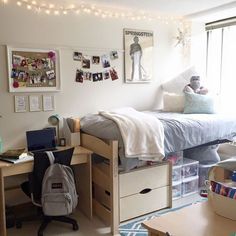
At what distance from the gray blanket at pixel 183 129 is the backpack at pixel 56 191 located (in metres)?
0.53

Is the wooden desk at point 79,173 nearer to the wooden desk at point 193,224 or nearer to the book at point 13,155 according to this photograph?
the book at point 13,155

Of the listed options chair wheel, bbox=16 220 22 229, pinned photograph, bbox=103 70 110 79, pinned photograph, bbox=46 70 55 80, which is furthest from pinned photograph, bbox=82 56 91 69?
chair wheel, bbox=16 220 22 229

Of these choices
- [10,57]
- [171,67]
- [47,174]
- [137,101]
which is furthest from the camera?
[171,67]

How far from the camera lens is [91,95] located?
3.43 metres

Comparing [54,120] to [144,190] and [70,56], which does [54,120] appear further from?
[144,190]

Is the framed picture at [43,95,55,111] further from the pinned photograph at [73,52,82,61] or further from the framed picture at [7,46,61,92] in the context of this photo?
the pinned photograph at [73,52,82,61]

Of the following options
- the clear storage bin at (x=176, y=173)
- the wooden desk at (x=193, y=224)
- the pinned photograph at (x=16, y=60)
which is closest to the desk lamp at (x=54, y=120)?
the pinned photograph at (x=16, y=60)

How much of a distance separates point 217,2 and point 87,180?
8.31ft

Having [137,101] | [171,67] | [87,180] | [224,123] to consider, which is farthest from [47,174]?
[171,67]

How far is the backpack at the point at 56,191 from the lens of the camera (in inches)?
95.3

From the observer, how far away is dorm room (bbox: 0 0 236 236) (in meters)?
2.69

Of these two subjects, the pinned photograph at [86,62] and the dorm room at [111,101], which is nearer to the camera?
the dorm room at [111,101]

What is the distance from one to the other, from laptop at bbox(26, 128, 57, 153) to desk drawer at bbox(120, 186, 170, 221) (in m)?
0.90

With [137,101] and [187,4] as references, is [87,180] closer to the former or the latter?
[137,101]
